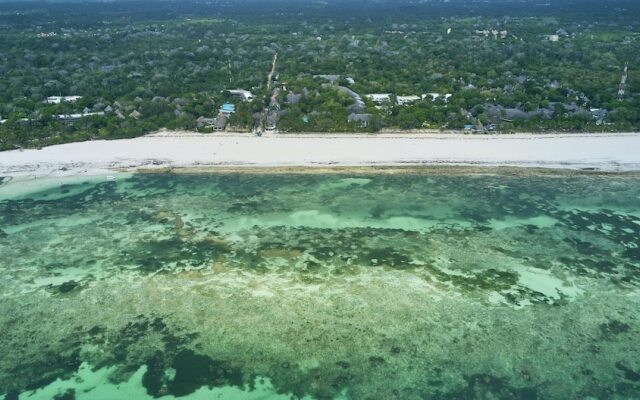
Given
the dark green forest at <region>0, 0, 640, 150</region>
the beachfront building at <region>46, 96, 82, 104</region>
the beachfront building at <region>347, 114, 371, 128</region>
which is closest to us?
the beachfront building at <region>347, 114, 371, 128</region>

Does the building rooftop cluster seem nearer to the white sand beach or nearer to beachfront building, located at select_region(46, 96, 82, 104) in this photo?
the white sand beach

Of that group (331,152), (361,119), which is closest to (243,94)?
(361,119)

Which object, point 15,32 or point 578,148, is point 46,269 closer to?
point 578,148

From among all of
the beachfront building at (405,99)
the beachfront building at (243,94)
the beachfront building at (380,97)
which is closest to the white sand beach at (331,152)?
the beachfront building at (405,99)

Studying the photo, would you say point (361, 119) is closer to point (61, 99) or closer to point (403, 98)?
point (403, 98)

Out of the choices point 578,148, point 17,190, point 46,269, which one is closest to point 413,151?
point 578,148

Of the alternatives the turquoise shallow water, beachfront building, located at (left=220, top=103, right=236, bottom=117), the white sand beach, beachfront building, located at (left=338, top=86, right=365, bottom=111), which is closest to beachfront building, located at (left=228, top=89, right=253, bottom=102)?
beachfront building, located at (left=220, top=103, right=236, bottom=117)
